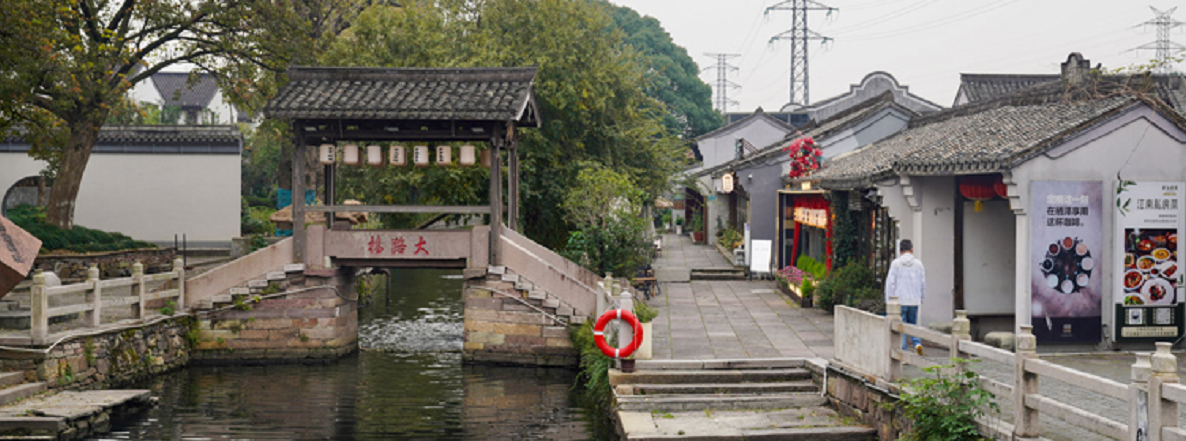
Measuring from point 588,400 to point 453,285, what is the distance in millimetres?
15784

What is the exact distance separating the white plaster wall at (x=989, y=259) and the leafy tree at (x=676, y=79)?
4171cm

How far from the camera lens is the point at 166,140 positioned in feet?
103

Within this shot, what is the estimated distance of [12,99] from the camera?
1952 centimetres

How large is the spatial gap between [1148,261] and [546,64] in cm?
1330

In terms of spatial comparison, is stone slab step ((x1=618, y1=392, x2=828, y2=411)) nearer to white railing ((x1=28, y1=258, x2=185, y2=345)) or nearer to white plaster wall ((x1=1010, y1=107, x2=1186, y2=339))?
white plaster wall ((x1=1010, y1=107, x2=1186, y2=339))

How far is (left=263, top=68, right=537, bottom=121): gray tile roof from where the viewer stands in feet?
53.1

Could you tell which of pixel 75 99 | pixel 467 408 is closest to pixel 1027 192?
pixel 467 408

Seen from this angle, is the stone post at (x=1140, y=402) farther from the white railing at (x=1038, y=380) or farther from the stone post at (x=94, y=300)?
the stone post at (x=94, y=300)

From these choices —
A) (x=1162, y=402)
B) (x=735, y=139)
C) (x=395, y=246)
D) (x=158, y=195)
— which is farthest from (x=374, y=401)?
(x=735, y=139)

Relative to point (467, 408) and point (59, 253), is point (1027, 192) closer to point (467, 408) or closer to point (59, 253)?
point (467, 408)

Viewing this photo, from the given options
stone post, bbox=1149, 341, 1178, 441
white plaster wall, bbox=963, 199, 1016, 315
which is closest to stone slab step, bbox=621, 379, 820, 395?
white plaster wall, bbox=963, 199, 1016, 315

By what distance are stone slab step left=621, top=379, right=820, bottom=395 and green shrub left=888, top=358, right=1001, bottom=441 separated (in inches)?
119

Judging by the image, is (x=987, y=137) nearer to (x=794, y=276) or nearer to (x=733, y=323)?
(x=733, y=323)

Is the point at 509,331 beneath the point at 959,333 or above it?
beneath
